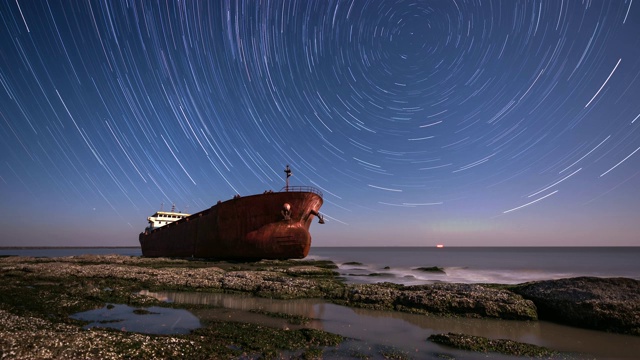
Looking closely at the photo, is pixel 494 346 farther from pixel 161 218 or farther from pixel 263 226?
pixel 161 218

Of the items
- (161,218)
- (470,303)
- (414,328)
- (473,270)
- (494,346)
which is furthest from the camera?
(161,218)

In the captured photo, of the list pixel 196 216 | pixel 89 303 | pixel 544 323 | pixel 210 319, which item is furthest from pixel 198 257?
pixel 544 323

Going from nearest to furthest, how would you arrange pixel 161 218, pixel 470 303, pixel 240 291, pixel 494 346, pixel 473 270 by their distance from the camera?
1. pixel 494 346
2. pixel 470 303
3. pixel 240 291
4. pixel 473 270
5. pixel 161 218

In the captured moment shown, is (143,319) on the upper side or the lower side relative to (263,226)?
lower

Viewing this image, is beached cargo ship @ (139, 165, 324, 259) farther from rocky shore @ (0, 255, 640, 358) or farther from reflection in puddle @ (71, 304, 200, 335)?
reflection in puddle @ (71, 304, 200, 335)

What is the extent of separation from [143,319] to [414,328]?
7.42 metres

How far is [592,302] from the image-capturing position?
8.72m

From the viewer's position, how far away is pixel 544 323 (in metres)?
9.16

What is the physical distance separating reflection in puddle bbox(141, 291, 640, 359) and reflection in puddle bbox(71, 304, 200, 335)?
2.16ft

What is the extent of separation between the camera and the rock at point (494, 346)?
654 centimetres

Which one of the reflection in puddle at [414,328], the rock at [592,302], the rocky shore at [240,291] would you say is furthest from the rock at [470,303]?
the rock at [592,302]

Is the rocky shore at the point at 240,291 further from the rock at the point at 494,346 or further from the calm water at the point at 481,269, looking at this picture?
the calm water at the point at 481,269

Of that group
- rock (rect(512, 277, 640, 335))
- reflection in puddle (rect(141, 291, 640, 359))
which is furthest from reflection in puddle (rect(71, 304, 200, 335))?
rock (rect(512, 277, 640, 335))

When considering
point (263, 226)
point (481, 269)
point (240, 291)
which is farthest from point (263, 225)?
point (481, 269)
